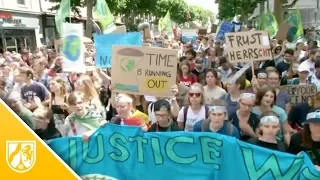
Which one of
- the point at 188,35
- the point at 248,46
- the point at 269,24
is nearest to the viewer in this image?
the point at 248,46

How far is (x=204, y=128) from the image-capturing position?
432 centimetres

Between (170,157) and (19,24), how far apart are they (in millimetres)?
25812

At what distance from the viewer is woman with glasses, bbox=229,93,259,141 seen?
15.0ft

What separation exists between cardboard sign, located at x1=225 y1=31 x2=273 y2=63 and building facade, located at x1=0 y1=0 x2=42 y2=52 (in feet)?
66.2

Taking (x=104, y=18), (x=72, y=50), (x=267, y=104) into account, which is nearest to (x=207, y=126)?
(x=267, y=104)

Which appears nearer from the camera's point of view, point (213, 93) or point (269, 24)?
point (213, 93)

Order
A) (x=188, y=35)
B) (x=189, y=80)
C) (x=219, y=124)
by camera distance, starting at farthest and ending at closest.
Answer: (x=188, y=35)
(x=189, y=80)
(x=219, y=124)

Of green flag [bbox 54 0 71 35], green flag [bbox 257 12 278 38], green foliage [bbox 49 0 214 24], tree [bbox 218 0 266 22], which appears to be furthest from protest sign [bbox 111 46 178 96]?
tree [bbox 218 0 266 22]

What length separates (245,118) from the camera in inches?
185

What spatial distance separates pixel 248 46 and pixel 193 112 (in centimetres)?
223

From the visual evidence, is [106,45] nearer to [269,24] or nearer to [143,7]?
[269,24]

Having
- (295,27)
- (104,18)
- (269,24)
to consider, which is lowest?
(295,27)

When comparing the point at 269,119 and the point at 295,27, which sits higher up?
the point at 295,27

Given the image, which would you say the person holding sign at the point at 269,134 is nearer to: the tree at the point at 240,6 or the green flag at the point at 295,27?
the green flag at the point at 295,27
